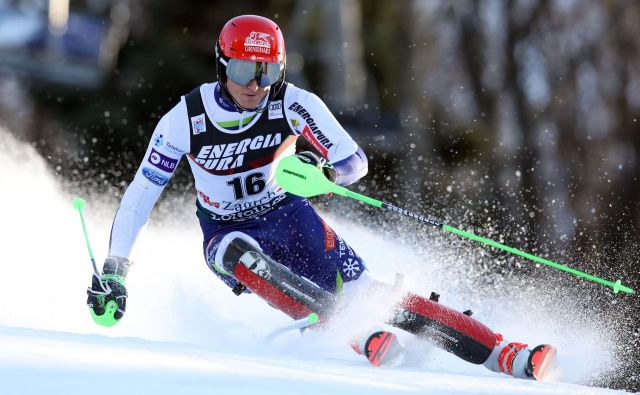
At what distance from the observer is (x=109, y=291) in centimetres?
575

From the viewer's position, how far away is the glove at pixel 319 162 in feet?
19.0

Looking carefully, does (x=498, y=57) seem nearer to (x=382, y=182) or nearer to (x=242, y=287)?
(x=382, y=182)

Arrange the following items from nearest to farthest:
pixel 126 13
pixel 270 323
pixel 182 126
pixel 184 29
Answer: pixel 182 126 < pixel 270 323 < pixel 184 29 < pixel 126 13

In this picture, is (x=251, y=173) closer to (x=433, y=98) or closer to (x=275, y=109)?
(x=275, y=109)

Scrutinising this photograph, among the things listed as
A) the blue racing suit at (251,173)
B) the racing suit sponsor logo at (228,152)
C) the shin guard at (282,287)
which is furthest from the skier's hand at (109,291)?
the racing suit sponsor logo at (228,152)

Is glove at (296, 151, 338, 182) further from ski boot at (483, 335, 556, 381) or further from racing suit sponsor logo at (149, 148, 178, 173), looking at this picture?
ski boot at (483, 335, 556, 381)

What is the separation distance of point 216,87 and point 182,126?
321 millimetres

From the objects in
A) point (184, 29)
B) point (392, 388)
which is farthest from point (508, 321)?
point (184, 29)

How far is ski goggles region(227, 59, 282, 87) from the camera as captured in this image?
5996mm

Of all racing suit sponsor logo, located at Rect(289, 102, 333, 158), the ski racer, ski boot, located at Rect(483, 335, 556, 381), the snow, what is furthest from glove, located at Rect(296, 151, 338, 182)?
ski boot, located at Rect(483, 335, 556, 381)

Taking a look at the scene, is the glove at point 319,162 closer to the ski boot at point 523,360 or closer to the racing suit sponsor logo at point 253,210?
the racing suit sponsor logo at point 253,210

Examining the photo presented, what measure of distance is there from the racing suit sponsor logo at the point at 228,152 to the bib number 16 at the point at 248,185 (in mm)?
98

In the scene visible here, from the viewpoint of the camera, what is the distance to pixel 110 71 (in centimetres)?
1902

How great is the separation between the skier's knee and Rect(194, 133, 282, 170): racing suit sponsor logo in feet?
1.25
